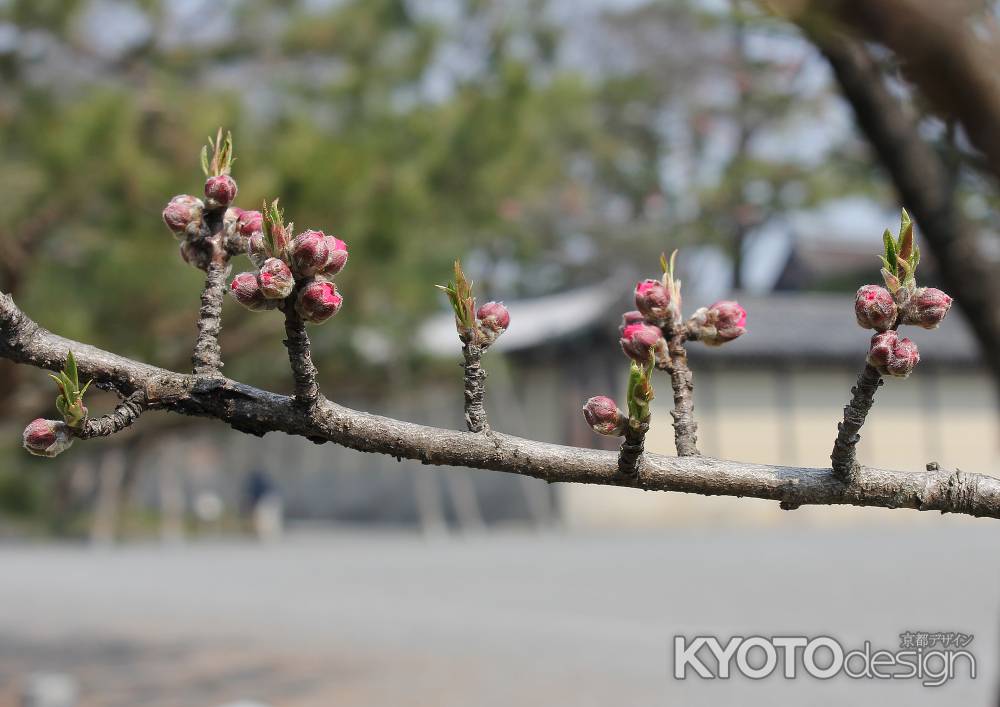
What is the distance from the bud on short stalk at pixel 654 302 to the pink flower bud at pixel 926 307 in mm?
392

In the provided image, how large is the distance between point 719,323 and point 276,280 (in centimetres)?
69

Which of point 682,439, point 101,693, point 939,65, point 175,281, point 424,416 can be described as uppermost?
point 424,416

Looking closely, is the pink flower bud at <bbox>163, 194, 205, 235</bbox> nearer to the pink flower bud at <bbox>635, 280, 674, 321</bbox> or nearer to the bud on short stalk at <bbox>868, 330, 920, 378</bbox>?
the pink flower bud at <bbox>635, 280, 674, 321</bbox>

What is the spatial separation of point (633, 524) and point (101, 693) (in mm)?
16593

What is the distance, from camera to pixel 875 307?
125cm

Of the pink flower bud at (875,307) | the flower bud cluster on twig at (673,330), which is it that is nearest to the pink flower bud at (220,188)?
the flower bud cluster on twig at (673,330)

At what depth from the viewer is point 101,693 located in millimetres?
9016

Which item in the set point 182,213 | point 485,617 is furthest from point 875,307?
point 485,617

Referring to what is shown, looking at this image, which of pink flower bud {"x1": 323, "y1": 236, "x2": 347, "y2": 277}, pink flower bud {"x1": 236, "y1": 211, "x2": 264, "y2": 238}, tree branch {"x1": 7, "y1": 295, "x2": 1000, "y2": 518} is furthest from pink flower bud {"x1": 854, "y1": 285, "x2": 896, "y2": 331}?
pink flower bud {"x1": 236, "y1": 211, "x2": 264, "y2": 238}

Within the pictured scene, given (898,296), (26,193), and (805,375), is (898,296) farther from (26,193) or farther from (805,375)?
(805,375)

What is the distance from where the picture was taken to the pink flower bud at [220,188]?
4.95ft

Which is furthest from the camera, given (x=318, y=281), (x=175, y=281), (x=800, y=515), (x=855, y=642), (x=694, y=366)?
(x=800, y=515)

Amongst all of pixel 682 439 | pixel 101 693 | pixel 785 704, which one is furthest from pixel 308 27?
pixel 682 439

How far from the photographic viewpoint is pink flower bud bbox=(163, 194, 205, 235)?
155 centimetres
